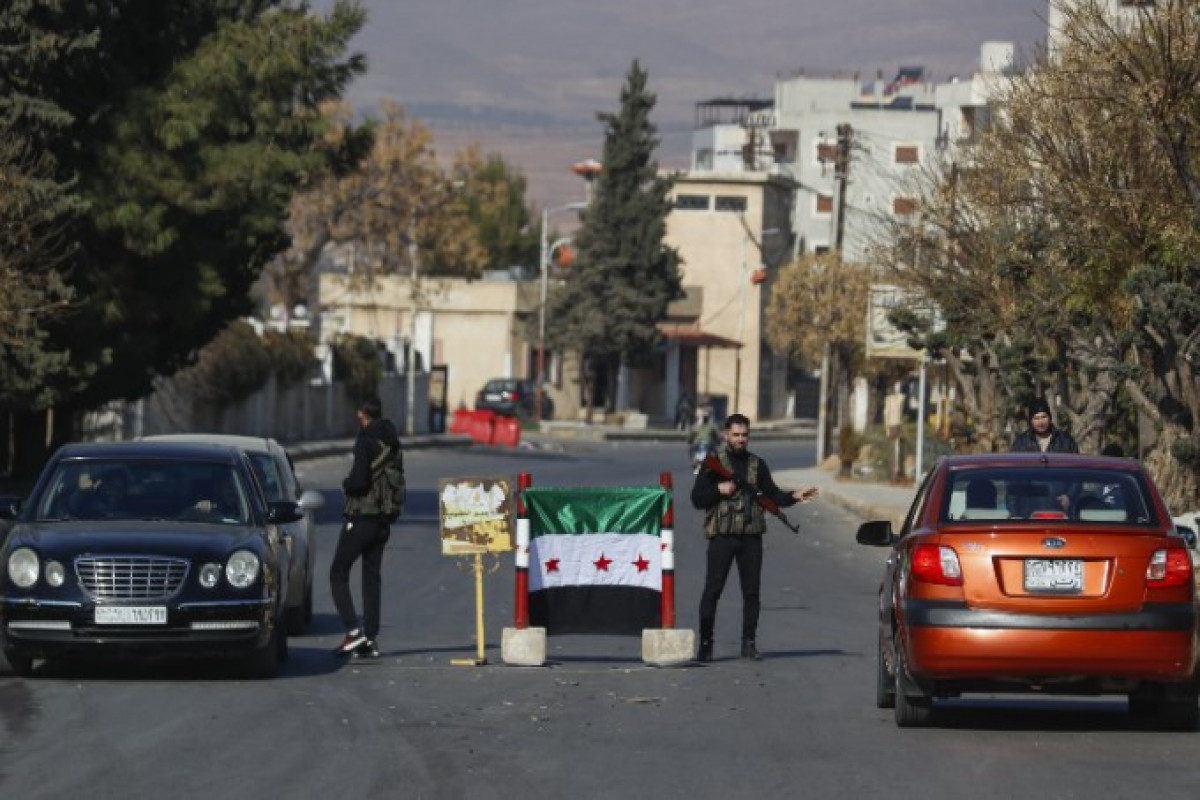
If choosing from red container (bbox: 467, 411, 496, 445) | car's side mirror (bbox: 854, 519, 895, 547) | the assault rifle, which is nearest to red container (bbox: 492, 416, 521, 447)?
red container (bbox: 467, 411, 496, 445)

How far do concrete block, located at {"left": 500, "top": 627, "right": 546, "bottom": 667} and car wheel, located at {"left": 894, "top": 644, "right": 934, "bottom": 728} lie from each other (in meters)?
4.34

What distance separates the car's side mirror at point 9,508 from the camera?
17.1 meters

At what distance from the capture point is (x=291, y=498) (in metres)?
22.0

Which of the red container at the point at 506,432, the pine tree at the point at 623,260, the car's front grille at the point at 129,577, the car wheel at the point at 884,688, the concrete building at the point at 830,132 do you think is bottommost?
the red container at the point at 506,432

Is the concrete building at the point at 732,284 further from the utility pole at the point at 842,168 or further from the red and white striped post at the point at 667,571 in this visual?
the red and white striped post at the point at 667,571

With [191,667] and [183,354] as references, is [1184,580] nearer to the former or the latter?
[191,667]

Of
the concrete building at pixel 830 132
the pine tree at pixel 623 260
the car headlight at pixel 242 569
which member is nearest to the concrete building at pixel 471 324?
the pine tree at pixel 623 260

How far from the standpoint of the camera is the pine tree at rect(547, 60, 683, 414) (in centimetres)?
10281

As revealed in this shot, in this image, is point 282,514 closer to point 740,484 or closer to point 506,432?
point 740,484

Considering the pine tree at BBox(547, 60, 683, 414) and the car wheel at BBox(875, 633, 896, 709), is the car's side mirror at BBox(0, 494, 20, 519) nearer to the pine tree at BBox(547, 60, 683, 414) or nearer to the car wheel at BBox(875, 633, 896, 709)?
the car wheel at BBox(875, 633, 896, 709)

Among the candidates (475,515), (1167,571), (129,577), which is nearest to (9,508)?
(129,577)

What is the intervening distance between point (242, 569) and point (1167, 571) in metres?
6.30

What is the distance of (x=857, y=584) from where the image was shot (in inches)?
1139

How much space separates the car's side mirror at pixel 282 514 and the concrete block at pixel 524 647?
174 cm
